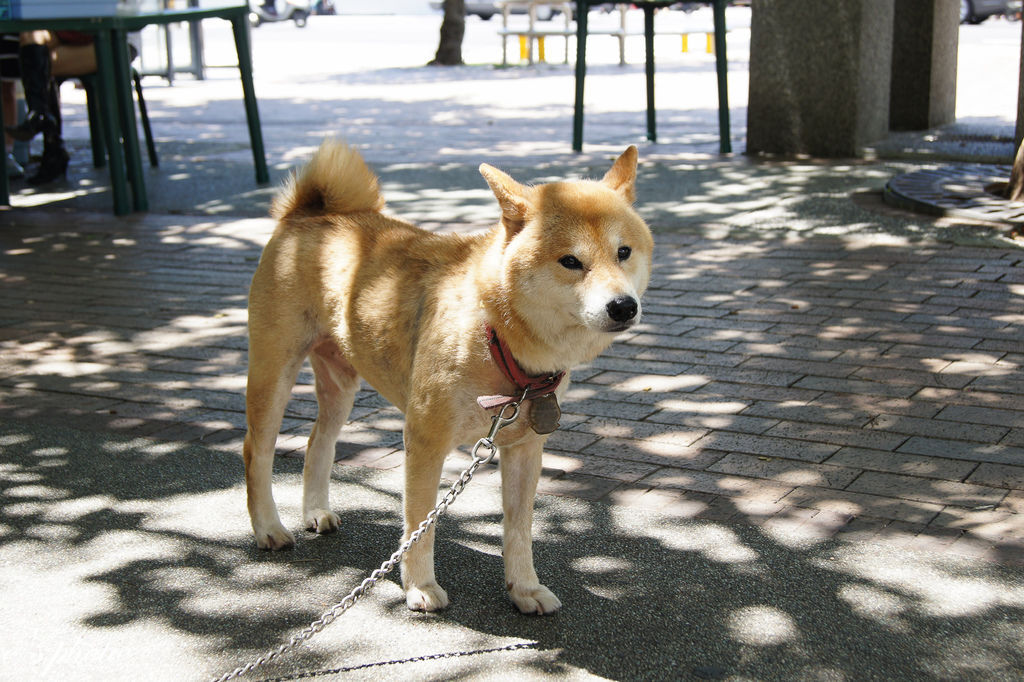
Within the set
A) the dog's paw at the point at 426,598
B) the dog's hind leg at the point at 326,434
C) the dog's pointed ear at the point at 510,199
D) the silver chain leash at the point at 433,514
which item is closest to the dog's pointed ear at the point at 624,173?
the dog's pointed ear at the point at 510,199

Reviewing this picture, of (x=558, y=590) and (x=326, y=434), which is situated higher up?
(x=326, y=434)

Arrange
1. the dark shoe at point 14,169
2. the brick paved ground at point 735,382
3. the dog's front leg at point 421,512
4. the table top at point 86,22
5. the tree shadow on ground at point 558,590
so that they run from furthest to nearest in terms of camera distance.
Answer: the dark shoe at point 14,169 < the table top at point 86,22 < the brick paved ground at point 735,382 < the dog's front leg at point 421,512 < the tree shadow on ground at point 558,590

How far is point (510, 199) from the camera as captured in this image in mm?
3377

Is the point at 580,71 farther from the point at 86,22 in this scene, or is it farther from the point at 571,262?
the point at 571,262

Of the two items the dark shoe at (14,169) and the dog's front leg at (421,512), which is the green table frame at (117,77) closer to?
the dark shoe at (14,169)

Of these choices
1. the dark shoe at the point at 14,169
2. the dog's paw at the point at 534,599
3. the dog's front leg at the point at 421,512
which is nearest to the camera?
the dog's front leg at the point at 421,512

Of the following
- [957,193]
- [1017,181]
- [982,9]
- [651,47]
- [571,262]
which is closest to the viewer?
[571,262]

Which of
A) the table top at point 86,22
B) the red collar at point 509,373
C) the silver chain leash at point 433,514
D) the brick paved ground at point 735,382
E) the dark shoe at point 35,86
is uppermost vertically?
the table top at point 86,22

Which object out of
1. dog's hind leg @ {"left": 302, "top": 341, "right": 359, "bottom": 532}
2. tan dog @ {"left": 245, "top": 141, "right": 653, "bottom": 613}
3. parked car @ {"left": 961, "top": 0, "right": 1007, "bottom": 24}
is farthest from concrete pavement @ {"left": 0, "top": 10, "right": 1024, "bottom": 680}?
parked car @ {"left": 961, "top": 0, "right": 1007, "bottom": 24}

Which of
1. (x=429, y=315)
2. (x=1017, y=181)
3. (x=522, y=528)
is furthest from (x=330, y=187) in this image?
(x=1017, y=181)

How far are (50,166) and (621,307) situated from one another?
33.1 feet

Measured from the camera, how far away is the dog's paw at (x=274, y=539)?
4.12 m

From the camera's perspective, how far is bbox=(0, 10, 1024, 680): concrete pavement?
3477 mm

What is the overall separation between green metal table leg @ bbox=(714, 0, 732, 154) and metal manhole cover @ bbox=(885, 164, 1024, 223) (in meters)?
2.22
